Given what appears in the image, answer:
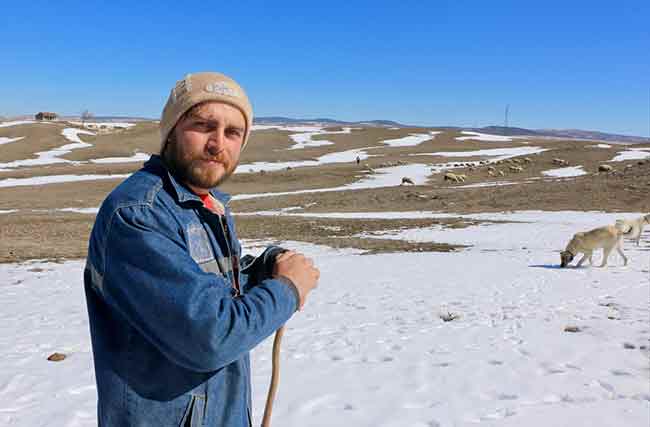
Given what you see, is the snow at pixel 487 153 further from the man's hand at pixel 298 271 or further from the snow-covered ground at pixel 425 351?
the man's hand at pixel 298 271

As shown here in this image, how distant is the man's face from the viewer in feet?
5.70

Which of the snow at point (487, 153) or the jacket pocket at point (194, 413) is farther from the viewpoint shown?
the snow at point (487, 153)

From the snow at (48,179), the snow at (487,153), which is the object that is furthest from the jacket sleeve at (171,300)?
the snow at (487,153)

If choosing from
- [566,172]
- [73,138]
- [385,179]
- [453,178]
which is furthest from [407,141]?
[73,138]

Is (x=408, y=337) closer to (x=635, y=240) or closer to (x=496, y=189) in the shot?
(x=635, y=240)

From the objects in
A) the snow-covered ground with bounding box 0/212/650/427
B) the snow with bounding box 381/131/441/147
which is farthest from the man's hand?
the snow with bounding box 381/131/441/147

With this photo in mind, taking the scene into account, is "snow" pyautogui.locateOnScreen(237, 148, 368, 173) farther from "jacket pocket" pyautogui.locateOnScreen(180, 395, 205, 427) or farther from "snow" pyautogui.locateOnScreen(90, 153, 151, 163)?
"jacket pocket" pyautogui.locateOnScreen(180, 395, 205, 427)

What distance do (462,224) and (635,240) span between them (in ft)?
23.3

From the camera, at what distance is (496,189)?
1280 inches

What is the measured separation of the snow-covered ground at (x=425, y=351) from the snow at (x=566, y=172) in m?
33.8

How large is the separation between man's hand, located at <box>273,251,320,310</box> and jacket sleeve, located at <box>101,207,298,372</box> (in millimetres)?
211

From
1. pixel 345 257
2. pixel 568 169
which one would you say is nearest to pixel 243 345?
pixel 345 257

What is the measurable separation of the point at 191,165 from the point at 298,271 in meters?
0.55

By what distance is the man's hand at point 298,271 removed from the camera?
5.66 feet
